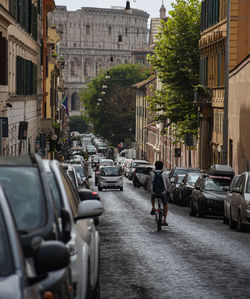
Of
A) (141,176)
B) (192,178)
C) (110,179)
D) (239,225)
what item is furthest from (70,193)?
(141,176)

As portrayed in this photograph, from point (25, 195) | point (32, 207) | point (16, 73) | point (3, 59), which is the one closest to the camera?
point (32, 207)

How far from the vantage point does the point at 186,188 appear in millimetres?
34281

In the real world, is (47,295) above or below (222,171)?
above

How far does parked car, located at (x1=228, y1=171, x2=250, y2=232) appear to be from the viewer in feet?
65.7

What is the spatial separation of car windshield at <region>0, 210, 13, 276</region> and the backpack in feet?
47.2

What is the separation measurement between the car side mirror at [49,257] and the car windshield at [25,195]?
1148 mm

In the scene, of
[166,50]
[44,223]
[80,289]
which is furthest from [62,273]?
Result: [166,50]

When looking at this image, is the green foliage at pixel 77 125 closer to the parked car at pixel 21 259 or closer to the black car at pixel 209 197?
the black car at pixel 209 197

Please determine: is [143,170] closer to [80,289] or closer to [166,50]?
[166,50]

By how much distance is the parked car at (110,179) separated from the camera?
174ft

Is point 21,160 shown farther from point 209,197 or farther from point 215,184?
point 215,184

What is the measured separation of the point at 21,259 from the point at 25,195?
1.67 meters

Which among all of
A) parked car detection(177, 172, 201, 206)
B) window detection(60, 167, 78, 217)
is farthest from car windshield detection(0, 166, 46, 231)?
parked car detection(177, 172, 201, 206)

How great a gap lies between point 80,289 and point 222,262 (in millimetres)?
6511
